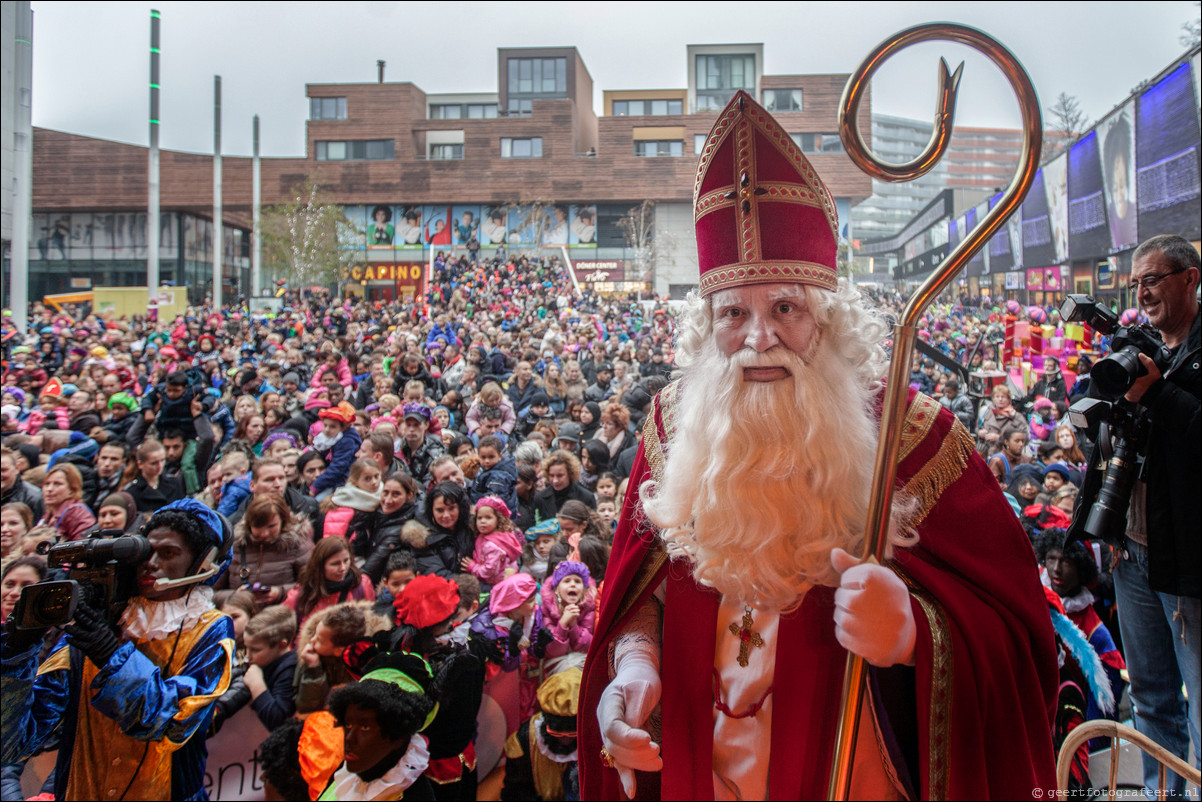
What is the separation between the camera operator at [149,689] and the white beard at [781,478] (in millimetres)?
2008

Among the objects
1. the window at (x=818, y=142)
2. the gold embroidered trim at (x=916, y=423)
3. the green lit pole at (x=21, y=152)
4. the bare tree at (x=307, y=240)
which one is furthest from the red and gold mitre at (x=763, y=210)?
the window at (x=818, y=142)

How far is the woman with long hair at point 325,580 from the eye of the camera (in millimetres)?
4281

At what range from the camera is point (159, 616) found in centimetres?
277

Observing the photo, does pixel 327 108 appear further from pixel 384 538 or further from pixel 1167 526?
pixel 1167 526

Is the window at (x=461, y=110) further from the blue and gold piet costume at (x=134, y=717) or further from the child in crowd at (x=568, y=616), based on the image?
the blue and gold piet costume at (x=134, y=717)

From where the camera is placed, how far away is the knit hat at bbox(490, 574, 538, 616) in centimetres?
400

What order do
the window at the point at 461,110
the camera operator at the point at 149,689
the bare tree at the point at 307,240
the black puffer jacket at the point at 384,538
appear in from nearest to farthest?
1. the camera operator at the point at 149,689
2. the black puffer jacket at the point at 384,538
3. the bare tree at the point at 307,240
4. the window at the point at 461,110

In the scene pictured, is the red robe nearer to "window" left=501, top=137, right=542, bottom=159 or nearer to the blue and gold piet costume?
the blue and gold piet costume

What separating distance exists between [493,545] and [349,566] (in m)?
0.92

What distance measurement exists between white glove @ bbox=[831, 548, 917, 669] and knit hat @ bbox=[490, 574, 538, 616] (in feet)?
9.41

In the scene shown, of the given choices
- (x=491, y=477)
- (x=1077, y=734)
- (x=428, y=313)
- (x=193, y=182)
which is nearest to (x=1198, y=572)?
(x=1077, y=734)

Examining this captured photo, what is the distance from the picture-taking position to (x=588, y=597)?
416cm

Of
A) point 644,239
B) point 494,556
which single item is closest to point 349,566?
point 494,556

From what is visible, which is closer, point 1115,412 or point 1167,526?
point 1167,526
